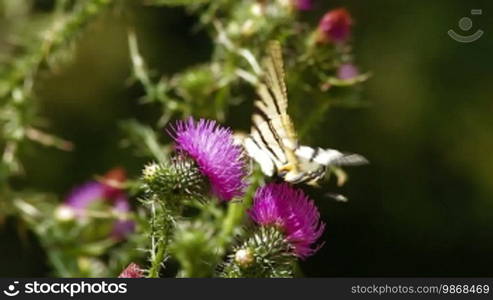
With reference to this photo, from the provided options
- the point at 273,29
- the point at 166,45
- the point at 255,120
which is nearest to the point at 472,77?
the point at 166,45

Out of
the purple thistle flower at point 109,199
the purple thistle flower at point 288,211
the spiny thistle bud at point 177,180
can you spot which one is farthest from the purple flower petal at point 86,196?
the purple thistle flower at point 288,211

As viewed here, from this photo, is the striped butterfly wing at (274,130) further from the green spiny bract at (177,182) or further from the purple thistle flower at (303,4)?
the purple thistle flower at (303,4)

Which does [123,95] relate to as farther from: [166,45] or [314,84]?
[314,84]

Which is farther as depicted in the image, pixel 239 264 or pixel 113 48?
pixel 113 48

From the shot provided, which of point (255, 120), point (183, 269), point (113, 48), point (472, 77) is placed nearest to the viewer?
point (183, 269)

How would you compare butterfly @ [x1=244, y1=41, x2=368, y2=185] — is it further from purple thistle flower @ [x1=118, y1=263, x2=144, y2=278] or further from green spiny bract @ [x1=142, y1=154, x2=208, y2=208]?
purple thistle flower @ [x1=118, y1=263, x2=144, y2=278]

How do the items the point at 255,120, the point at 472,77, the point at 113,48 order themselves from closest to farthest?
the point at 255,120 < the point at 113,48 < the point at 472,77
